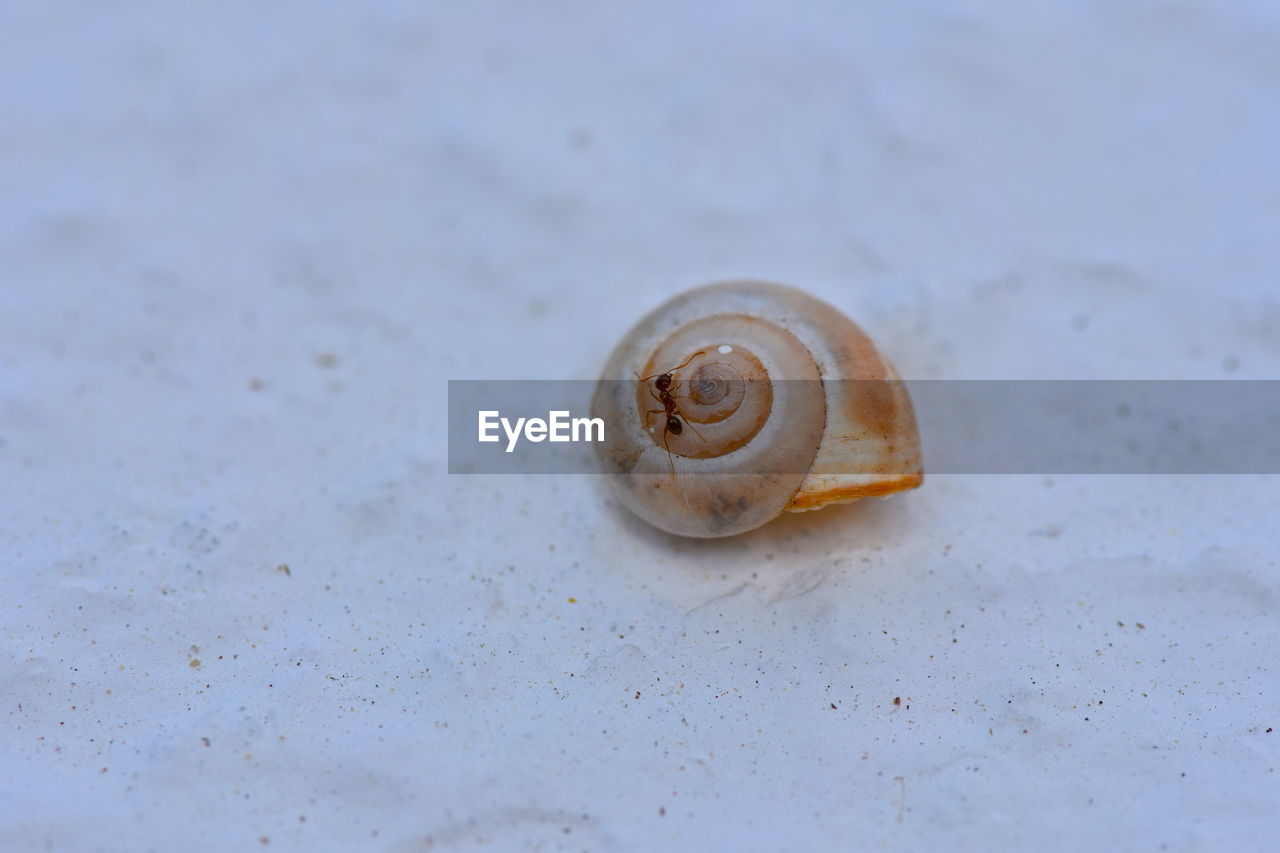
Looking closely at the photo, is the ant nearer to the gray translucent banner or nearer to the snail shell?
the snail shell

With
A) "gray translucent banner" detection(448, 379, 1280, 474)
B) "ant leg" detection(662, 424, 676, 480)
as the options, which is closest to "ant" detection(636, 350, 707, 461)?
"ant leg" detection(662, 424, 676, 480)

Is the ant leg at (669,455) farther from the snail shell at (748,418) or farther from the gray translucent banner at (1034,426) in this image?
the gray translucent banner at (1034,426)

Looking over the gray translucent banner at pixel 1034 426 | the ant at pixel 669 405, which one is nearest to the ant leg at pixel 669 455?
the ant at pixel 669 405

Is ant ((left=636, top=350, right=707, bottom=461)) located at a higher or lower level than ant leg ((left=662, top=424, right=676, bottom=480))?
higher

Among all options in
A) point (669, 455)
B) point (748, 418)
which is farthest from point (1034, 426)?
point (669, 455)

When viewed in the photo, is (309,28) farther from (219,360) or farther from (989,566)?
Answer: (989,566)

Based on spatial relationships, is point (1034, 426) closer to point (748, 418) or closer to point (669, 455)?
point (748, 418)

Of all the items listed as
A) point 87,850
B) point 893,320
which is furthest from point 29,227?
point 893,320
